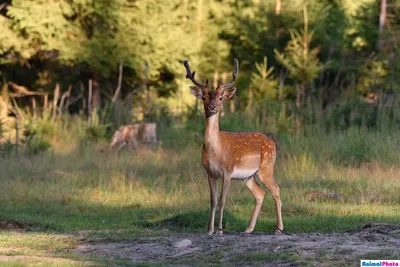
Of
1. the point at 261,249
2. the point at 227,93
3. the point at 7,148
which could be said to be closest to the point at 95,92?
the point at 7,148

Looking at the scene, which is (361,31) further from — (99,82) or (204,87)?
(204,87)

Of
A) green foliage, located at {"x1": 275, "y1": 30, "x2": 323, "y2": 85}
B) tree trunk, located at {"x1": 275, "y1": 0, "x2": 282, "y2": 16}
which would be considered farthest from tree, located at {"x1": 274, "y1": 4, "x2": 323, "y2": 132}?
tree trunk, located at {"x1": 275, "y1": 0, "x2": 282, "y2": 16}

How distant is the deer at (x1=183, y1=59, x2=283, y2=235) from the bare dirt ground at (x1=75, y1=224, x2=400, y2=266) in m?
0.84

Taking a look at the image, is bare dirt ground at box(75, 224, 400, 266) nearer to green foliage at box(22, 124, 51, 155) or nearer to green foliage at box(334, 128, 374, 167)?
green foliage at box(334, 128, 374, 167)

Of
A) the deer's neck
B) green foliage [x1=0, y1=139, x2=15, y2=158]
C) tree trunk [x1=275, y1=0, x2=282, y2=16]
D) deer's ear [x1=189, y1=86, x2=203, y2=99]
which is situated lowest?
green foliage [x1=0, y1=139, x2=15, y2=158]

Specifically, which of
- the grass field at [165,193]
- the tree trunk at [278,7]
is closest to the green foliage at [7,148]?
the grass field at [165,193]

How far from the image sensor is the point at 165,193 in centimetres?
1744

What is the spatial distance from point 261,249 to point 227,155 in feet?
7.54

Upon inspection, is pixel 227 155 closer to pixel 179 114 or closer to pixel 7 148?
pixel 7 148

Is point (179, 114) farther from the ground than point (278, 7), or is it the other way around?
point (278, 7)

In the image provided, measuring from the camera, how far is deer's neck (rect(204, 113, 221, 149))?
12.6 metres

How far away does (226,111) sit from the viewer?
27812 mm

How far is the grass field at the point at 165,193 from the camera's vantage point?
1344 cm

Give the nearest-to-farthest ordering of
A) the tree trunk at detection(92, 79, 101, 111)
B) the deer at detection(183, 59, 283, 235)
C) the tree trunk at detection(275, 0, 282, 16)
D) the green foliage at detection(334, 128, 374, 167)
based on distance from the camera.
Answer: the deer at detection(183, 59, 283, 235), the green foliage at detection(334, 128, 374, 167), the tree trunk at detection(92, 79, 101, 111), the tree trunk at detection(275, 0, 282, 16)
